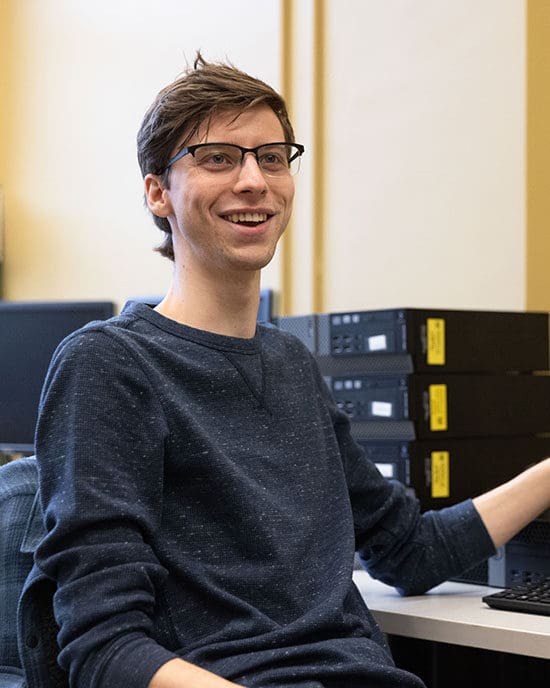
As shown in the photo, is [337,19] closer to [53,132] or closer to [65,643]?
[53,132]

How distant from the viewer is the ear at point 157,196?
1335 millimetres

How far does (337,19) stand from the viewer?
9.14 ft

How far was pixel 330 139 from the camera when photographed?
2828 millimetres

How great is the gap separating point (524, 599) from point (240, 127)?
702 mm

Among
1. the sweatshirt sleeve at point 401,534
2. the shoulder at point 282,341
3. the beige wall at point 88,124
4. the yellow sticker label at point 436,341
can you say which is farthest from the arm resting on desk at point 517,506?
the beige wall at point 88,124

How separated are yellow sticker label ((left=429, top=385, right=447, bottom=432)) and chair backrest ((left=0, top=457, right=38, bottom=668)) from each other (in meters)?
0.87

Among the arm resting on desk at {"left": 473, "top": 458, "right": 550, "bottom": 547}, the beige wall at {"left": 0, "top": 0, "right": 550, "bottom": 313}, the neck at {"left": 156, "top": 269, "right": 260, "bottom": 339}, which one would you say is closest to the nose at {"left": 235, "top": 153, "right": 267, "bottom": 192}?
the neck at {"left": 156, "top": 269, "right": 260, "bottom": 339}

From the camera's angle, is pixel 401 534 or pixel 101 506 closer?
pixel 101 506

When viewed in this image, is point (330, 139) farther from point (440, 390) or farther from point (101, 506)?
point (101, 506)

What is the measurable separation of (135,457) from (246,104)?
46cm

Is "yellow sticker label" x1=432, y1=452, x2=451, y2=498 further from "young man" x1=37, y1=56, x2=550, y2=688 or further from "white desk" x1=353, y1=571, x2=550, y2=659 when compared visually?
"young man" x1=37, y1=56, x2=550, y2=688

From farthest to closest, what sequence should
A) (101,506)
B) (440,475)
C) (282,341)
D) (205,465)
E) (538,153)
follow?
(538,153)
(440,475)
(282,341)
(205,465)
(101,506)

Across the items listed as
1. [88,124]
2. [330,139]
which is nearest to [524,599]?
[330,139]

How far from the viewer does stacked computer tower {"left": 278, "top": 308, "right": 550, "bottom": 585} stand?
1869 mm
